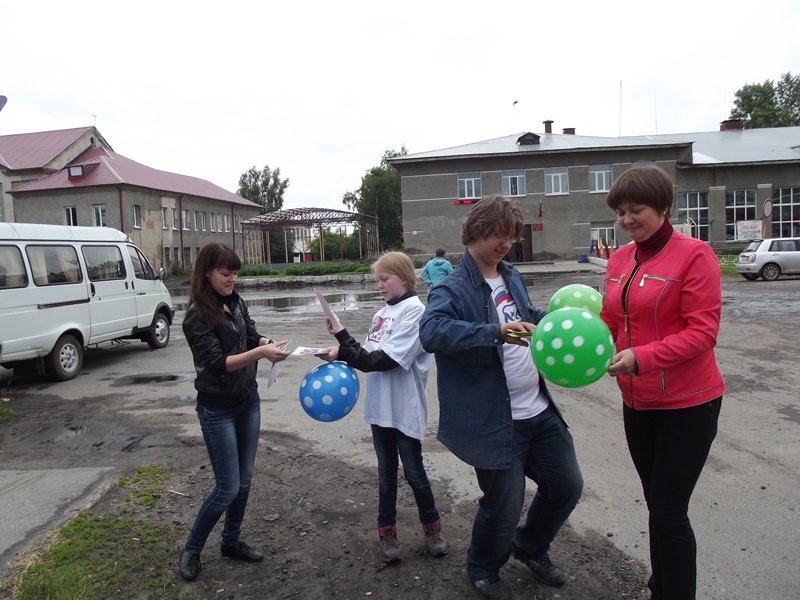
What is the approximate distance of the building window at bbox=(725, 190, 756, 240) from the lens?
40.6m

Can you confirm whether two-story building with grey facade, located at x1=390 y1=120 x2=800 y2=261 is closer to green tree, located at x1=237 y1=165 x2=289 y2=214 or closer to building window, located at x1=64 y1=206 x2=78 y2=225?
building window, located at x1=64 y1=206 x2=78 y2=225

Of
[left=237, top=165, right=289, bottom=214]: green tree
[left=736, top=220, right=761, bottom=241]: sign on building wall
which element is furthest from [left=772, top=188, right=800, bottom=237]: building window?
[left=237, top=165, right=289, bottom=214]: green tree

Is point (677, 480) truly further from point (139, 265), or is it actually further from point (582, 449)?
point (139, 265)

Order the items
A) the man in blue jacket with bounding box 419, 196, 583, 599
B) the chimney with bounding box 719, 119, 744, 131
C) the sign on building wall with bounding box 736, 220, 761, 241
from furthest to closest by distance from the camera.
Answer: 1. the chimney with bounding box 719, 119, 744, 131
2. the sign on building wall with bounding box 736, 220, 761, 241
3. the man in blue jacket with bounding box 419, 196, 583, 599

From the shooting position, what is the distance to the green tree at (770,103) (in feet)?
200

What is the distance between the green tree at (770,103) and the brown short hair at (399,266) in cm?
7038

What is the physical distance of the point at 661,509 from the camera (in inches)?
98.4

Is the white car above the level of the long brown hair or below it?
below

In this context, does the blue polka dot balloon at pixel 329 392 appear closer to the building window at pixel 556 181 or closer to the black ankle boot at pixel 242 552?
the black ankle boot at pixel 242 552

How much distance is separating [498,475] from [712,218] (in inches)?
1729

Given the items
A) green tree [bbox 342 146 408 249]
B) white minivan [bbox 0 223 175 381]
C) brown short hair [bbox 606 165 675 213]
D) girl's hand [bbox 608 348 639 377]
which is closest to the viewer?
girl's hand [bbox 608 348 639 377]

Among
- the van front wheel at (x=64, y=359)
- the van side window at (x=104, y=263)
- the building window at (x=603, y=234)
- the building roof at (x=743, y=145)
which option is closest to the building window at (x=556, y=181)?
the building window at (x=603, y=234)

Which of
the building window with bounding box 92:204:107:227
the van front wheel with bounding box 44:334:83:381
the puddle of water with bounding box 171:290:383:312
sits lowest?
the puddle of water with bounding box 171:290:383:312

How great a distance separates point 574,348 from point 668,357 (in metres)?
0.36
